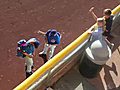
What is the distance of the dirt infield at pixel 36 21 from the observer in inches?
362

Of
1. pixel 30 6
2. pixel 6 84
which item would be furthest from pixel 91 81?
pixel 30 6

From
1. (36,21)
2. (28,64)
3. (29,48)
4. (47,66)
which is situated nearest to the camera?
(47,66)

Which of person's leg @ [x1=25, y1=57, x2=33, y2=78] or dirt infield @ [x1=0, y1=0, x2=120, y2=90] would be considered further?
dirt infield @ [x1=0, y1=0, x2=120, y2=90]

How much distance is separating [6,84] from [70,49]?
2.22 metres

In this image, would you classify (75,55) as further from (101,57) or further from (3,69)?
(3,69)

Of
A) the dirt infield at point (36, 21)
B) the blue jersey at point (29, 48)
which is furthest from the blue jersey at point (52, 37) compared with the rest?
the dirt infield at point (36, 21)

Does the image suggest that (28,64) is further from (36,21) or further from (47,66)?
(36,21)

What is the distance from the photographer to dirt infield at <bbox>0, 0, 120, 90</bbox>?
9195 mm

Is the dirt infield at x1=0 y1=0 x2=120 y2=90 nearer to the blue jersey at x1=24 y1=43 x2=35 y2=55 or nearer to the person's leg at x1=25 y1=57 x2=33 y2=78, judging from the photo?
the person's leg at x1=25 y1=57 x2=33 y2=78

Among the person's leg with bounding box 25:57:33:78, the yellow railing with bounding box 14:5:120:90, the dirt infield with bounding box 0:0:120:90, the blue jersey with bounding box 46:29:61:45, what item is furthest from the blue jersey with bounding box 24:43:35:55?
the dirt infield with bounding box 0:0:120:90

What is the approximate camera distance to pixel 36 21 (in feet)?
35.7

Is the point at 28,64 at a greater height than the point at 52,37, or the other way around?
the point at 52,37

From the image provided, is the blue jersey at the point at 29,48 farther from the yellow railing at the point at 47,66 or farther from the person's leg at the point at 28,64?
the yellow railing at the point at 47,66

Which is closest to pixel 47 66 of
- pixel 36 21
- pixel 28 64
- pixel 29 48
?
pixel 29 48
